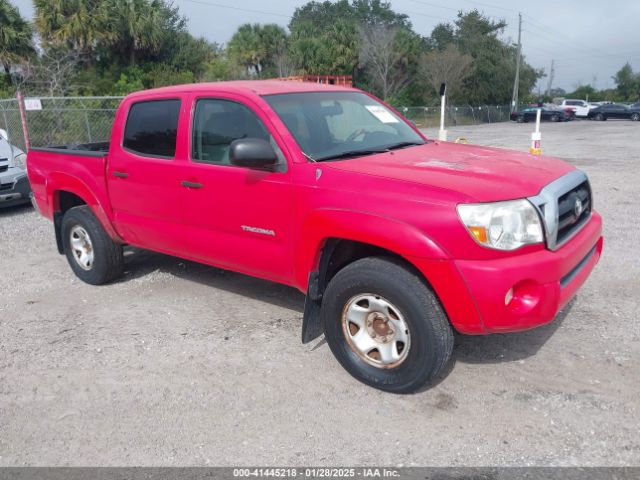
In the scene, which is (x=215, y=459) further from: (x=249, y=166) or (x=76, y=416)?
(x=249, y=166)

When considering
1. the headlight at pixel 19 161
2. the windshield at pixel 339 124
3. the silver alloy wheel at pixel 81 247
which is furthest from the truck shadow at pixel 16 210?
the windshield at pixel 339 124

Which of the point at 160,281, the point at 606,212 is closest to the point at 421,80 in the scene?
the point at 606,212

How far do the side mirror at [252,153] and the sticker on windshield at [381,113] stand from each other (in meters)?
1.24

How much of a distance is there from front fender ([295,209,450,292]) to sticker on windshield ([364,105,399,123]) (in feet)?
4.63

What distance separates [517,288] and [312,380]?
1437 millimetres

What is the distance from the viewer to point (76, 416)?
11.6ft

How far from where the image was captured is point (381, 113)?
15.8 ft

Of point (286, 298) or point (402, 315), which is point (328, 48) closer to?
point (286, 298)

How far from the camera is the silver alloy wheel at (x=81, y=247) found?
5.77m

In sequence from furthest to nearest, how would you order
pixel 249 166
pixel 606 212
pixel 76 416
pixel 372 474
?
pixel 606 212, pixel 249 166, pixel 76 416, pixel 372 474

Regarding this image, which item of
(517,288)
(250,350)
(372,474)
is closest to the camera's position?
(372,474)

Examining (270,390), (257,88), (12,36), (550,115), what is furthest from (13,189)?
(550,115)

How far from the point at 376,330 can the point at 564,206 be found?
1.36 m

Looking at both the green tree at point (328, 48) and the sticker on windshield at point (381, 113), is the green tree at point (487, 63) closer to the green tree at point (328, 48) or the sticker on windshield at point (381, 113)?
the green tree at point (328, 48)
